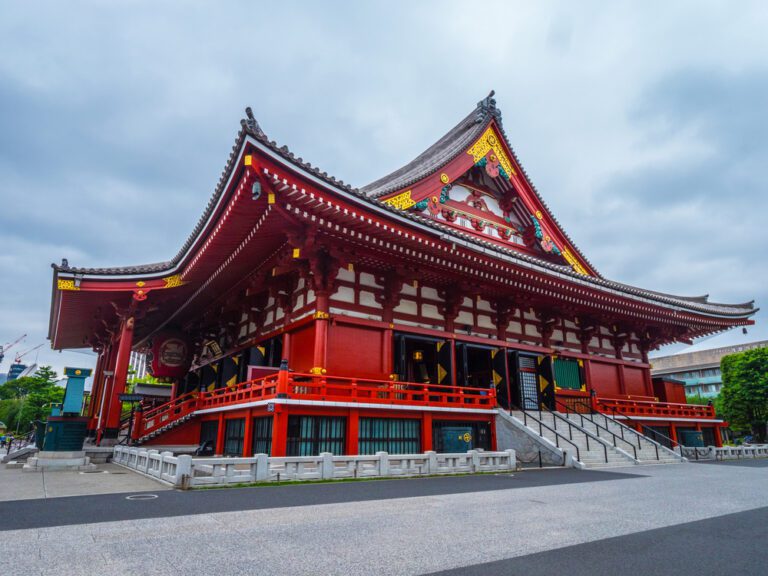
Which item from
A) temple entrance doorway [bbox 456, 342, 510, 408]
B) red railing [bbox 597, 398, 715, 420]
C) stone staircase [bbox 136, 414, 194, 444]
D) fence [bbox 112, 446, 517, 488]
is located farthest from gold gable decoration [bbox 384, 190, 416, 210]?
red railing [bbox 597, 398, 715, 420]

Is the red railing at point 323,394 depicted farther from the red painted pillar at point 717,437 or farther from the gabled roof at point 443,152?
the red painted pillar at point 717,437

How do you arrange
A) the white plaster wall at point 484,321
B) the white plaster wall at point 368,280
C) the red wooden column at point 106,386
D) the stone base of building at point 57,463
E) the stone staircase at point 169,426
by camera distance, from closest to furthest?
the stone base of building at point 57,463 → the white plaster wall at point 368,280 → the stone staircase at point 169,426 → the white plaster wall at point 484,321 → the red wooden column at point 106,386

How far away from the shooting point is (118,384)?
1808 cm

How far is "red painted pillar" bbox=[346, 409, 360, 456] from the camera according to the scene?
12.8 metres

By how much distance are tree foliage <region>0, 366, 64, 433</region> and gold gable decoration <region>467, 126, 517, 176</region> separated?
4221 cm

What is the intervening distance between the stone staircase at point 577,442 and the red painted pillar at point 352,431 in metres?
5.61

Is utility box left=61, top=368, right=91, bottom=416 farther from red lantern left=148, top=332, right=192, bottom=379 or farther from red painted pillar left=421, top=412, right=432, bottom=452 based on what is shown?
red painted pillar left=421, top=412, right=432, bottom=452

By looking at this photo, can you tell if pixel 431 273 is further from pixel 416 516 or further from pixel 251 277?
pixel 416 516

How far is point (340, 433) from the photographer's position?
13.0 meters

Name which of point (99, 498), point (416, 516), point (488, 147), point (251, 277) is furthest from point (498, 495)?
point (488, 147)

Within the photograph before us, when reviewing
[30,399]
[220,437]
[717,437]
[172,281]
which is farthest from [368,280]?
[30,399]

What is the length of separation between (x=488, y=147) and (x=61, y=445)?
1975 cm

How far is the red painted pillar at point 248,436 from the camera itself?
13089 mm

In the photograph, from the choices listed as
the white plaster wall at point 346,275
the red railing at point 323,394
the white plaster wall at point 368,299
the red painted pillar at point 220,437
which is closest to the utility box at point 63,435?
the red railing at point 323,394
